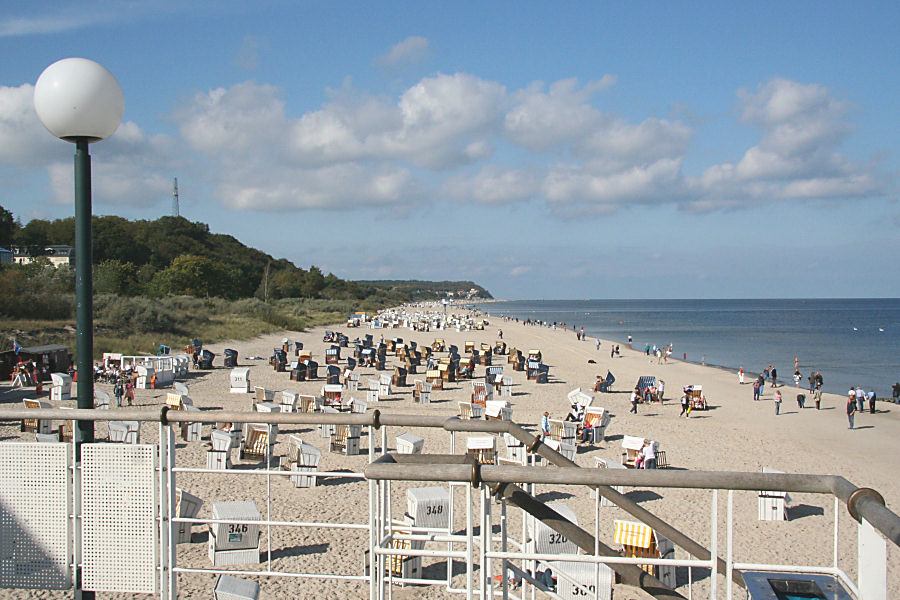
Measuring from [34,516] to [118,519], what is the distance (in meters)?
0.45

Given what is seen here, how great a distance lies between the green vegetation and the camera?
3441 centimetres

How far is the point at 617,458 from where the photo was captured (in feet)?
53.4

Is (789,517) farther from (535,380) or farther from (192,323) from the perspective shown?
(192,323)

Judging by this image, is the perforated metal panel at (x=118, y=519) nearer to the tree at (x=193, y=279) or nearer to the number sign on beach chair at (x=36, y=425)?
the number sign on beach chair at (x=36, y=425)

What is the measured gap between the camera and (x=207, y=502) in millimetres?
11188

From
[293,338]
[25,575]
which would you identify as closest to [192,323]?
[293,338]

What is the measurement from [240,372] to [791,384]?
27.5m

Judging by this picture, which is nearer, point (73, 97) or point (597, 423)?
point (73, 97)

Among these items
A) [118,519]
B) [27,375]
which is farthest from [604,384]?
[118,519]

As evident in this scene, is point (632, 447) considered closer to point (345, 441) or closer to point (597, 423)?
point (597, 423)

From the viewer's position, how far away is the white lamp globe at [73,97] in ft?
12.1

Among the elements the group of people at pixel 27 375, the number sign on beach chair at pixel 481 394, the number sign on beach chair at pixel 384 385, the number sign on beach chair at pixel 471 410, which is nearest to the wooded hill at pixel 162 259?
the group of people at pixel 27 375

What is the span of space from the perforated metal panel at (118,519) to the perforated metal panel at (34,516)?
0.12 meters

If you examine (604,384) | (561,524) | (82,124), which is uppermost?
(82,124)
